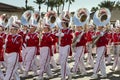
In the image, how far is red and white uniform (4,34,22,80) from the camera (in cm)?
1002

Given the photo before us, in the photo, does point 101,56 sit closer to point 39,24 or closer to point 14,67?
point 39,24

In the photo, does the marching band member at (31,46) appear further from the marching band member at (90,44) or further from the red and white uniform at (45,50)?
the marching band member at (90,44)

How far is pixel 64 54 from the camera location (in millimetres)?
11062

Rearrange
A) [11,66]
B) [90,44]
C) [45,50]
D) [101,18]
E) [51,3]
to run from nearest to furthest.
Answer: [11,66]
[45,50]
[101,18]
[90,44]
[51,3]

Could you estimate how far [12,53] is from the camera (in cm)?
1011

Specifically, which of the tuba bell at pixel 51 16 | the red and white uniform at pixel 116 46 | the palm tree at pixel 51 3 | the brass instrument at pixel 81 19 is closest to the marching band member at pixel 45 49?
the tuba bell at pixel 51 16

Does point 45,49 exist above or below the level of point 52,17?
below

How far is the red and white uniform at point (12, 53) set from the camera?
10016mm

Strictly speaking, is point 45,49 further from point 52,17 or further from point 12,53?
point 12,53

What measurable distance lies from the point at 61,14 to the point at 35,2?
65100mm

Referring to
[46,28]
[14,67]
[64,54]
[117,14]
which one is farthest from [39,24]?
[117,14]

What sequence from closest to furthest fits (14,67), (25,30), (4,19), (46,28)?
(14,67) → (46,28) → (25,30) → (4,19)

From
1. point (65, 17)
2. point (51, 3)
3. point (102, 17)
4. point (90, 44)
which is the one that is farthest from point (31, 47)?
point (51, 3)

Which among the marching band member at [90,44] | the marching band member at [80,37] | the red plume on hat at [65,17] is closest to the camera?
the red plume on hat at [65,17]
